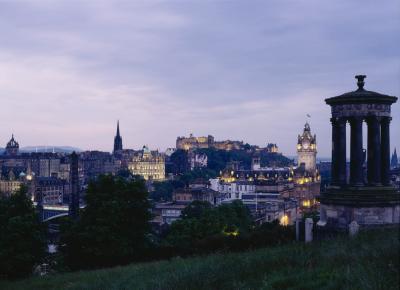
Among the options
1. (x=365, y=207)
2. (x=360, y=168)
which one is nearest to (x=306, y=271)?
(x=365, y=207)

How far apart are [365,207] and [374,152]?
3.06m

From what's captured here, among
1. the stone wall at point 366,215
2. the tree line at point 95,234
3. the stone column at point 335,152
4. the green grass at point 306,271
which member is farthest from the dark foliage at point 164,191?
the green grass at point 306,271

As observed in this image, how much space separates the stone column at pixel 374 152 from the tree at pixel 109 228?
47.8ft

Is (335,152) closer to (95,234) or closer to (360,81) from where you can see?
(360,81)

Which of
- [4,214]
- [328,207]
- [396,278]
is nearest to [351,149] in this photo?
[328,207]

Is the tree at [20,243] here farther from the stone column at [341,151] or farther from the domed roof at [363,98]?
the domed roof at [363,98]

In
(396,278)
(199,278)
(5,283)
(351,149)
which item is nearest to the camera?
(396,278)

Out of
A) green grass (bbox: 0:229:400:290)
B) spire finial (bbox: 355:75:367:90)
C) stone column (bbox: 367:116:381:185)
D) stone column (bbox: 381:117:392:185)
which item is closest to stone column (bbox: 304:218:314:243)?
stone column (bbox: 367:116:381:185)

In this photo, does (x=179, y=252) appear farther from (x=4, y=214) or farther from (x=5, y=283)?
(x=4, y=214)

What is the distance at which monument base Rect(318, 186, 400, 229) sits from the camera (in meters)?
23.7

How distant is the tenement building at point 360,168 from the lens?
78.1 feet

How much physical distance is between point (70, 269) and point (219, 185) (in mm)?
126505

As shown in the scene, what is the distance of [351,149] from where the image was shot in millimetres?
25422

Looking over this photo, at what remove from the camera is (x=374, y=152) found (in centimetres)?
2538
